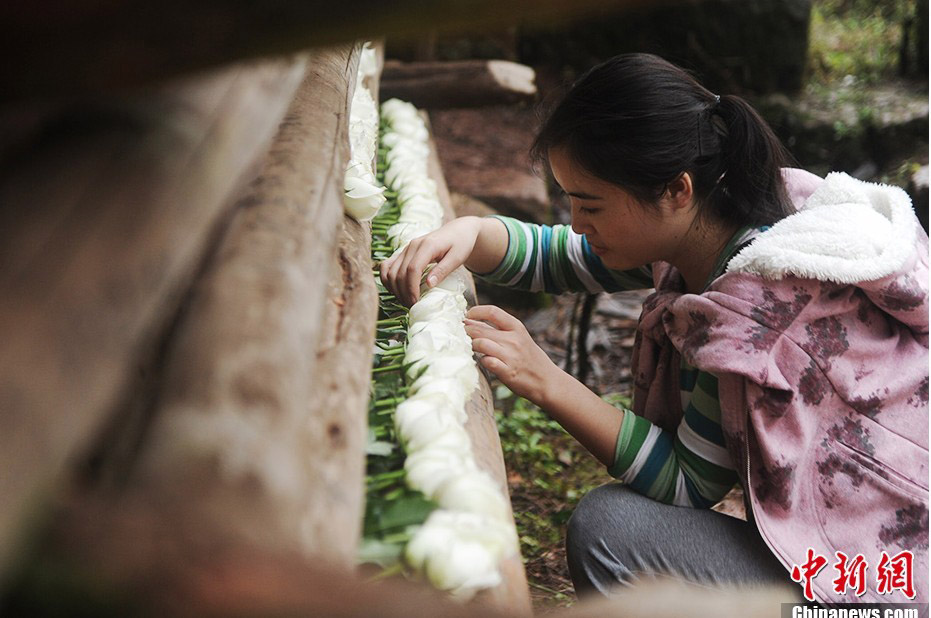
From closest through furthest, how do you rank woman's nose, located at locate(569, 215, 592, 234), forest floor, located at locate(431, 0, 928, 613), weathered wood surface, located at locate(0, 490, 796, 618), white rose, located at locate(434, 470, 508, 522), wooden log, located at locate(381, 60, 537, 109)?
weathered wood surface, located at locate(0, 490, 796, 618)
white rose, located at locate(434, 470, 508, 522)
woman's nose, located at locate(569, 215, 592, 234)
forest floor, located at locate(431, 0, 928, 613)
wooden log, located at locate(381, 60, 537, 109)

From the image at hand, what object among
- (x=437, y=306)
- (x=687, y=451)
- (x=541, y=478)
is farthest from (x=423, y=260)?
(x=541, y=478)

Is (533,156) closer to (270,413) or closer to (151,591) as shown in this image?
(270,413)

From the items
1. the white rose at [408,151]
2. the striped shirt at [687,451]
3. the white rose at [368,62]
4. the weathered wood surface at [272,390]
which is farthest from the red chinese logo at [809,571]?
the white rose at [368,62]

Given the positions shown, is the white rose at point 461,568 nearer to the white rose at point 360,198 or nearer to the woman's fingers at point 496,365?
the woman's fingers at point 496,365

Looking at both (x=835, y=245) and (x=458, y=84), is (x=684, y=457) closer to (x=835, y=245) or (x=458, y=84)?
(x=835, y=245)

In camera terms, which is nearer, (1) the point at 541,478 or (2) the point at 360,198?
(2) the point at 360,198

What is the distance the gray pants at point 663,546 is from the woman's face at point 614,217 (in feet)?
1.89

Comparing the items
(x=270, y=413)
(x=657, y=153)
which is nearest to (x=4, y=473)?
(x=270, y=413)

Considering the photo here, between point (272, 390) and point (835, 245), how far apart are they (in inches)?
54.1

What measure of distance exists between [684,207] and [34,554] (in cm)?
162

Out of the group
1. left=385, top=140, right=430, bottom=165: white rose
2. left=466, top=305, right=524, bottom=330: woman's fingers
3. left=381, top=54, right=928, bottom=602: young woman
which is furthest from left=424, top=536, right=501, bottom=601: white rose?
left=385, top=140, right=430, bottom=165: white rose

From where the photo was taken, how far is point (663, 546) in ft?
6.02

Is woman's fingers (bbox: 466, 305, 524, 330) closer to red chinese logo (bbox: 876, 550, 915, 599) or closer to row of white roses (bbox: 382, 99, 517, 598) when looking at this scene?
row of white roses (bbox: 382, 99, 517, 598)

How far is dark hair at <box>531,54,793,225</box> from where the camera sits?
6.24 ft
